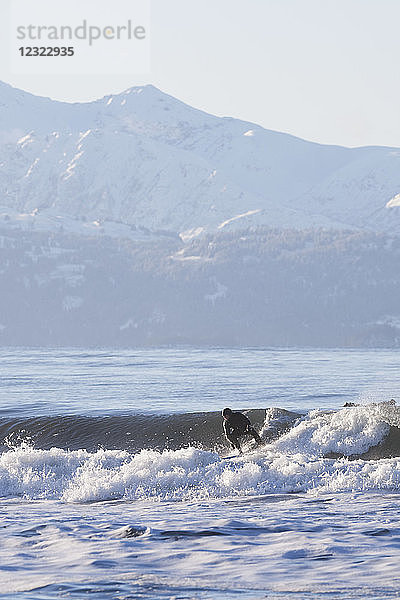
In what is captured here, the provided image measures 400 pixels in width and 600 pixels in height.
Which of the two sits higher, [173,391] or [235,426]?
[235,426]

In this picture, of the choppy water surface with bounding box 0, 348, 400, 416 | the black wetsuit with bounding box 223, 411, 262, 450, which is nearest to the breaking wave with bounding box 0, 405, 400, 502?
the black wetsuit with bounding box 223, 411, 262, 450

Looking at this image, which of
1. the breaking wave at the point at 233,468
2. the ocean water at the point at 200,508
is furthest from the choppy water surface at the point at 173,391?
the breaking wave at the point at 233,468

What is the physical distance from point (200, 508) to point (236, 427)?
7.92 metres

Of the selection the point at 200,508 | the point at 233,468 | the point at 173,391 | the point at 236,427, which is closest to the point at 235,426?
the point at 236,427

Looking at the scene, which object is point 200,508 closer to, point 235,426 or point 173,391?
point 235,426

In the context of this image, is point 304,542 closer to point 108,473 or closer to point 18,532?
point 18,532

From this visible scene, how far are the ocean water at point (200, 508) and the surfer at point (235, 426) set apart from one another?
66 centimetres

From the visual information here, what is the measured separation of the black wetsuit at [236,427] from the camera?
30.9 m

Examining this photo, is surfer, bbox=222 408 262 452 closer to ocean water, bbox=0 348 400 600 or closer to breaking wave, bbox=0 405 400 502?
ocean water, bbox=0 348 400 600

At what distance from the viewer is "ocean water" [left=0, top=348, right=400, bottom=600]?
16.1 m

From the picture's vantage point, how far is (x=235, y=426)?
102 feet

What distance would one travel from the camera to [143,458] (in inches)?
1123

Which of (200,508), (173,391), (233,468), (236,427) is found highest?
(236,427)

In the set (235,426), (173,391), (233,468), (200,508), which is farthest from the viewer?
(173,391)
